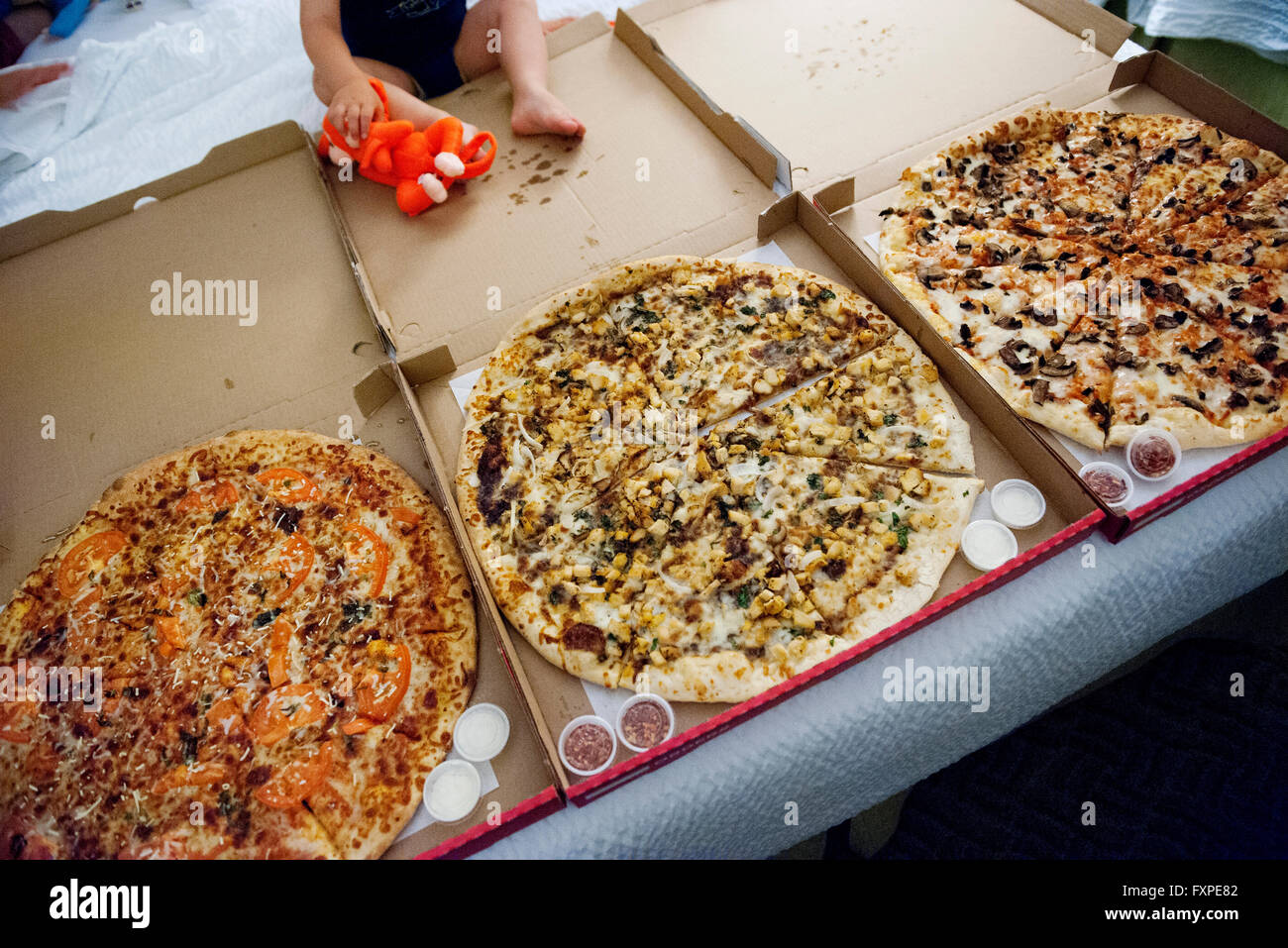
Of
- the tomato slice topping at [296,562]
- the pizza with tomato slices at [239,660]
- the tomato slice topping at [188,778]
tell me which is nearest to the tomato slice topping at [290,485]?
the pizza with tomato slices at [239,660]

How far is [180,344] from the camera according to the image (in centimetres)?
318

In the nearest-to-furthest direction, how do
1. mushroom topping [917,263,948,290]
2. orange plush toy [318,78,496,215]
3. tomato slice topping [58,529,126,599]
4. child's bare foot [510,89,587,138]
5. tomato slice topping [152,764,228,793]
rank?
tomato slice topping [152,764,228,793] < tomato slice topping [58,529,126,599] < mushroom topping [917,263,948,290] < orange plush toy [318,78,496,215] < child's bare foot [510,89,587,138]

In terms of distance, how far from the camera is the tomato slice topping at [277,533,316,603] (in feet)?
7.81

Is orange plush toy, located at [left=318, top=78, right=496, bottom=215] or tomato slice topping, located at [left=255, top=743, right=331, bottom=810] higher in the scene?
orange plush toy, located at [left=318, top=78, right=496, bottom=215]

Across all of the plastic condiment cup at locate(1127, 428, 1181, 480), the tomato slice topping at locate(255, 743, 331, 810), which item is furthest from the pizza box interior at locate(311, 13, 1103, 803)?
the tomato slice topping at locate(255, 743, 331, 810)

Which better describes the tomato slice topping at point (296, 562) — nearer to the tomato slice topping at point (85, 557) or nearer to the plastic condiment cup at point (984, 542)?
the tomato slice topping at point (85, 557)

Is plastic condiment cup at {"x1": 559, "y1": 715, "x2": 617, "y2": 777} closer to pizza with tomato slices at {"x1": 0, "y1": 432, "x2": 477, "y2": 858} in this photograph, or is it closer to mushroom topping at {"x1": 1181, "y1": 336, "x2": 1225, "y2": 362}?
pizza with tomato slices at {"x1": 0, "y1": 432, "x2": 477, "y2": 858}

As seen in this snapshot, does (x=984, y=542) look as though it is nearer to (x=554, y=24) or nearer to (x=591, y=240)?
(x=591, y=240)

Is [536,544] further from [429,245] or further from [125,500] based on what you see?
[429,245]

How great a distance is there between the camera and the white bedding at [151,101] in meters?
4.08

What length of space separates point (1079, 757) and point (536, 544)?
1.75 metres

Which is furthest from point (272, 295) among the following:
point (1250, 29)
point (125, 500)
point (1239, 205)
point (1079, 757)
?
point (1250, 29)

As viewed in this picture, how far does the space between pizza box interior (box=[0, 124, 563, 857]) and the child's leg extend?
960 mm

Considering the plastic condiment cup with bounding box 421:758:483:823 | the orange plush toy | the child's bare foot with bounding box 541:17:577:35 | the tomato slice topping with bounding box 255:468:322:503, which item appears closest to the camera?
the plastic condiment cup with bounding box 421:758:483:823
